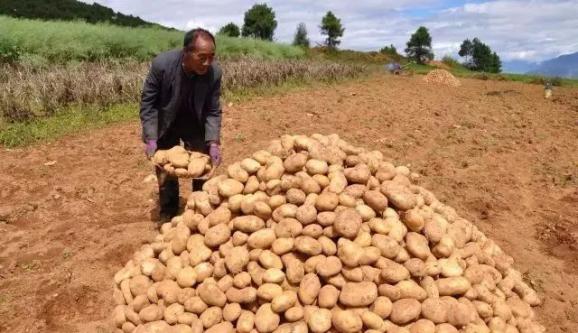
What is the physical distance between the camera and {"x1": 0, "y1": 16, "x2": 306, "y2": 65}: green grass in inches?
499

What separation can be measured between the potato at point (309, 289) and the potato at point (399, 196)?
2.13ft

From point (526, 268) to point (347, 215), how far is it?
7.54ft

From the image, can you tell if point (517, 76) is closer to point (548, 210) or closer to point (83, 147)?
point (548, 210)

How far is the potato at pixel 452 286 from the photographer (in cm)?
264

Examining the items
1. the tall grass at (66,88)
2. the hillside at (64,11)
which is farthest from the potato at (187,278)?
the hillside at (64,11)

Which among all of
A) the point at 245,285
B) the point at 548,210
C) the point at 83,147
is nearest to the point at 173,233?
the point at 245,285

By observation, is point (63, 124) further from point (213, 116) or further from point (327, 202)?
point (327, 202)

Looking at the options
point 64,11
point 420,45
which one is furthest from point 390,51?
point 64,11

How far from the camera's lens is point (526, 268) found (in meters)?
4.12

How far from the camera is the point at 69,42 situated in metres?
14.5

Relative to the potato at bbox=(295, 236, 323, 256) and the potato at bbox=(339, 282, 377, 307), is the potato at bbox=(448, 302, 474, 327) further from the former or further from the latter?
the potato at bbox=(295, 236, 323, 256)

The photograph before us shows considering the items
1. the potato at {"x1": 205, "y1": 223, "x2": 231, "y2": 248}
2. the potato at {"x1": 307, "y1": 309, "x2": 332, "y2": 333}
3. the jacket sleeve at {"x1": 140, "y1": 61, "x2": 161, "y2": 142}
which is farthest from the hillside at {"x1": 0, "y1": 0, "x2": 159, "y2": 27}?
the potato at {"x1": 307, "y1": 309, "x2": 332, "y2": 333}

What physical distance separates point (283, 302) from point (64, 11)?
29221 mm

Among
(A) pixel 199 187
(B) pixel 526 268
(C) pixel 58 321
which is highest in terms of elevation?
(A) pixel 199 187
